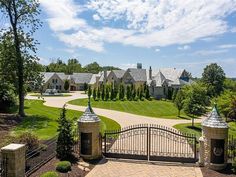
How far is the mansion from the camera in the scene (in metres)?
61.7

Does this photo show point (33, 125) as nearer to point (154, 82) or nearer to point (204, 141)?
point (204, 141)

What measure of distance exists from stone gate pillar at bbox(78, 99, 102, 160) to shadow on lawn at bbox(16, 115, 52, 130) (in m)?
9.22

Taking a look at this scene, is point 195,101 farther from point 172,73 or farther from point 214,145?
point 172,73

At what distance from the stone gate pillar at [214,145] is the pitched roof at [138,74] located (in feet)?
180

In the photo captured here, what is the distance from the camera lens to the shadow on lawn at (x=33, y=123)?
24328mm

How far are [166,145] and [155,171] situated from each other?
5198 millimetres

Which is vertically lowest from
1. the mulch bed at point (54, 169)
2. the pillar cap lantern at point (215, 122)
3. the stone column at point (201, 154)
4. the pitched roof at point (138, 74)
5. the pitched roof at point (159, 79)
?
the mulch bed at point (54, 169)

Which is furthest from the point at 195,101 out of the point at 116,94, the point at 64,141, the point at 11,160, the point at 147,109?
the point at 116,94

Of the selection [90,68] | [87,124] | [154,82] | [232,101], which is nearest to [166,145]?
[87,124]

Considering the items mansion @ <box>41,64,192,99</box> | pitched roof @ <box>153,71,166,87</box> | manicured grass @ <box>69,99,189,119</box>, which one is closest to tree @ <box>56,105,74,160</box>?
manicured grass @ <box>69,99,189,119</box>

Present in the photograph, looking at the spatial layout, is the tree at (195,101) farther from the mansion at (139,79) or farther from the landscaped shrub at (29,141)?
the mansion at (139,79)

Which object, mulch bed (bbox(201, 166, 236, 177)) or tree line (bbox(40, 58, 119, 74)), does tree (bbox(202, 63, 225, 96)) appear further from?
mulch bed (bbox(201, 166, 236, 177))

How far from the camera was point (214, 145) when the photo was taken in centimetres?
1463

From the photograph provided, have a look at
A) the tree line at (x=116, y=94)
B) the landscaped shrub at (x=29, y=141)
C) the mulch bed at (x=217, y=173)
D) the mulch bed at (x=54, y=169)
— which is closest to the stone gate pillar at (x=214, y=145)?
the mulch bed at (x=217, y=173)
